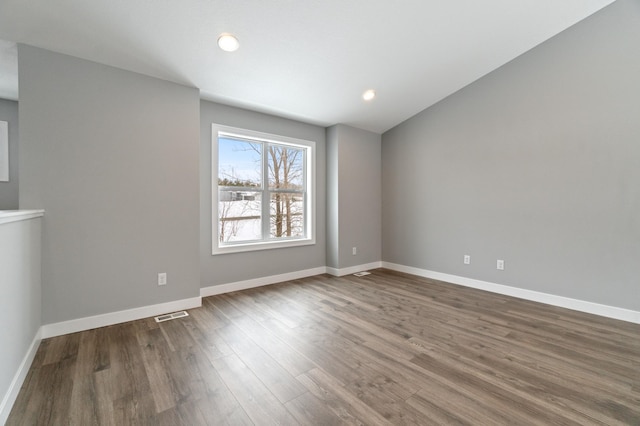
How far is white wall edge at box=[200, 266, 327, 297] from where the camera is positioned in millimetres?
3452

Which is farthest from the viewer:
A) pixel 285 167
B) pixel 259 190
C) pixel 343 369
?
pixel 285 167

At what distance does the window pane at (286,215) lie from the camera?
4.20 m

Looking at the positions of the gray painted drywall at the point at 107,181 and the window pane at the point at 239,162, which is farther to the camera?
the window pane at the point at 239,162

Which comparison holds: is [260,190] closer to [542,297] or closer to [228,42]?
[228,42]

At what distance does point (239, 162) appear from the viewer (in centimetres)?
384

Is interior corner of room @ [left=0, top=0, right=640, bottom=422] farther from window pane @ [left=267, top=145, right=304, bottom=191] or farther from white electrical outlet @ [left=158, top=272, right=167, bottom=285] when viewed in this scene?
window pane @ [left=267, top=145, right=304, bottom=191]

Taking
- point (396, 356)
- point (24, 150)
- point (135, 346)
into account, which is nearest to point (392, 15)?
point (396, 356)

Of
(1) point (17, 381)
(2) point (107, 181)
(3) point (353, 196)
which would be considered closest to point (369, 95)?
(3) point (353, 196)

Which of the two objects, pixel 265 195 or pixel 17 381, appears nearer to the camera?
pixel 17 381

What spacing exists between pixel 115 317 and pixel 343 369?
2217mm

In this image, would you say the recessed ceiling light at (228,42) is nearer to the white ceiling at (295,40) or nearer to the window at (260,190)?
the white ceiling at (295,40)

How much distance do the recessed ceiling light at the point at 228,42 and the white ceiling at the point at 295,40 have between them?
2.0 inches

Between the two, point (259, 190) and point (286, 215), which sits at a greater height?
point (259, 190)

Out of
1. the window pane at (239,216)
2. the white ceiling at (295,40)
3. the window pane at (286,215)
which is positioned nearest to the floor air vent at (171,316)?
the window pane at (239,216)
